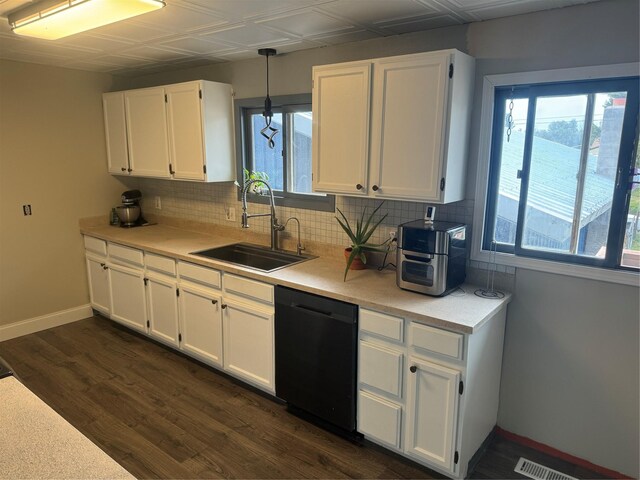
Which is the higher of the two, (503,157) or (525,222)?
(503,157)

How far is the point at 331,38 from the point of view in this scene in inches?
109

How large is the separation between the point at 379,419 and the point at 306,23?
7.16 ft

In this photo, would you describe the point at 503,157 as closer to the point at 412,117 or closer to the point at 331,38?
the point at 412,117

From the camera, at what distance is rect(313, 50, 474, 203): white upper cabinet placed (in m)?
2.29

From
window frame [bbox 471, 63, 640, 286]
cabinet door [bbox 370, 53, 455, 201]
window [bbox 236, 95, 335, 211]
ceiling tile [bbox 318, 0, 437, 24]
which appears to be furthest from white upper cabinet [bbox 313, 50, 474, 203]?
window [bbox 236, 95, 335, 211]

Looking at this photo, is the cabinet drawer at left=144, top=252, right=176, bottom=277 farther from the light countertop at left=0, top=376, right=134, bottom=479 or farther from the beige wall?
the light countertop at left=0, top=376, right=134, bottom=479

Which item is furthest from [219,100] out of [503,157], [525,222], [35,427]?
[35,427]

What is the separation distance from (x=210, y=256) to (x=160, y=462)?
4.83 ft

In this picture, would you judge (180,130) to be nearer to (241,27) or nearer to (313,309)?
(241,27)

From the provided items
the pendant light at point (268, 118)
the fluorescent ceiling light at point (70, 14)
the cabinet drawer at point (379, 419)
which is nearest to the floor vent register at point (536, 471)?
the cabinet drawer at point (379, 419)

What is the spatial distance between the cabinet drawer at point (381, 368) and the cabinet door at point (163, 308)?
5.44 ft

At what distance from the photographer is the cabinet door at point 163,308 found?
11.1 feet

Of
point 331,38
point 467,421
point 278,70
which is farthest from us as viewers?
point 278,70

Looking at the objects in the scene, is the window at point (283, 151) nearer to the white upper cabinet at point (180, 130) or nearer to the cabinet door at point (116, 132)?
the white upper cabinet at point (180, 130)
